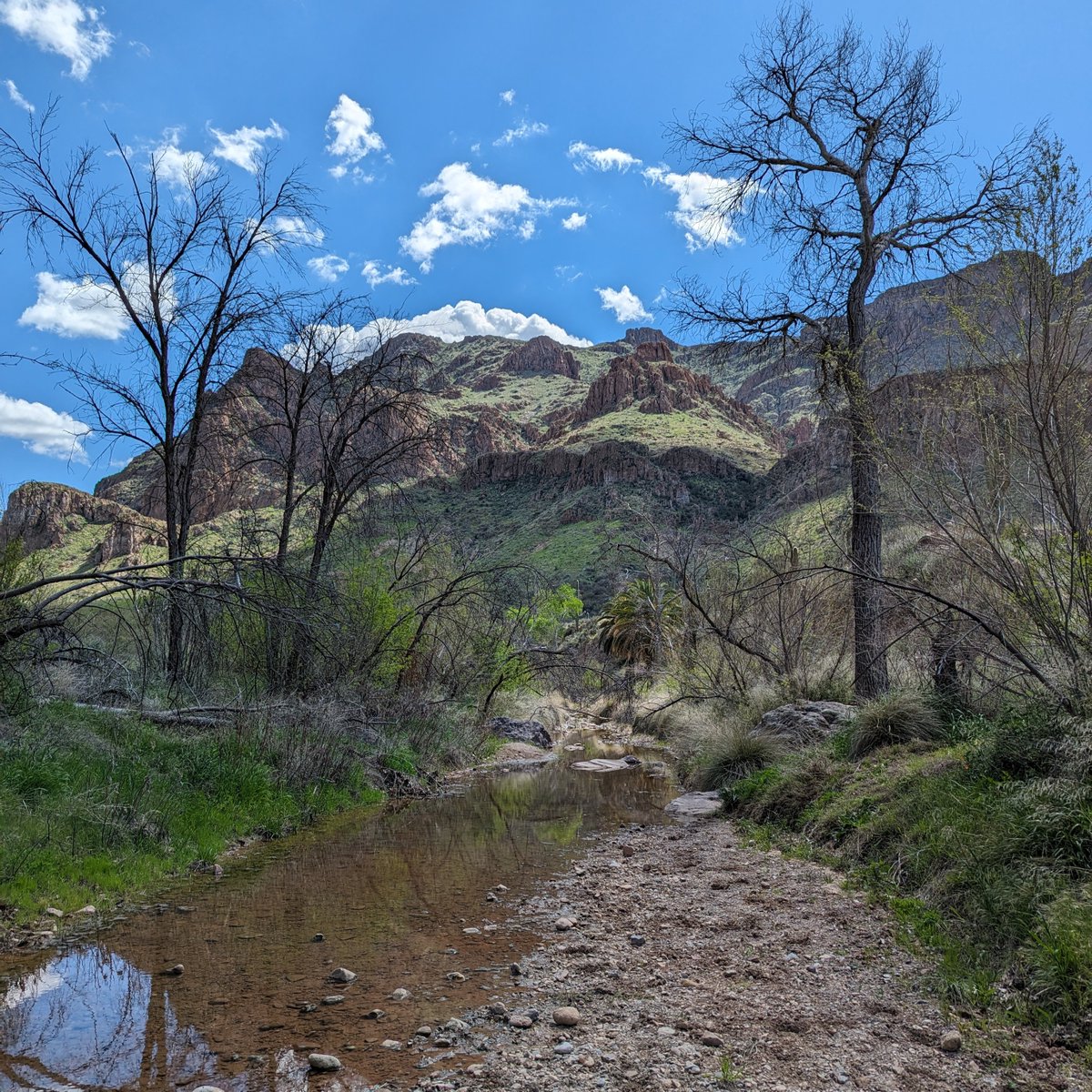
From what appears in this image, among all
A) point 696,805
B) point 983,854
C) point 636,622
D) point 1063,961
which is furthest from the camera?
point 636,622

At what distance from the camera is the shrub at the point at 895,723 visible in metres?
8.27

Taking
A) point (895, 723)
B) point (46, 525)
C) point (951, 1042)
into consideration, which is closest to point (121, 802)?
point (46, 525)

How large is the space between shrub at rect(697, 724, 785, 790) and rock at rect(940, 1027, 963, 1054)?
683cm

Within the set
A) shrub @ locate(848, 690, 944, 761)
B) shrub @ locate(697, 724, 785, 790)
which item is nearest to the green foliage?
shrub @ locate(697, 724, 785, 790)

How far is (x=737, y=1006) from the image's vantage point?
4.34 m

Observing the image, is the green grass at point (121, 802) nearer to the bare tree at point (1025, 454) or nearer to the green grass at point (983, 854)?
the green grass at point (983, 854)

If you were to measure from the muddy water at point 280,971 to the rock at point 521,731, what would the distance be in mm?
11139

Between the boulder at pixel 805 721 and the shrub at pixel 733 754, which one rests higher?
the boulder at pixel 805 721

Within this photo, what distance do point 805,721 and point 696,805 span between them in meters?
2.05

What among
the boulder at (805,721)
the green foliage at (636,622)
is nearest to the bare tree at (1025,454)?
the boulder at (805,721)

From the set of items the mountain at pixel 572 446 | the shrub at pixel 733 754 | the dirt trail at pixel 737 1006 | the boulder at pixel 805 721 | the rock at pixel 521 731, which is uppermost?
the mountain at pixel 572 446

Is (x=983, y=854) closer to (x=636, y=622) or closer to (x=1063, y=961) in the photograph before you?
(x=1063, y=961)

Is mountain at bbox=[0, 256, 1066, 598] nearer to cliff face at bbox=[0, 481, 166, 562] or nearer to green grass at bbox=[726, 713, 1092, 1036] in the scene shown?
cliff face at bbox=[0, 481, 166, 562]

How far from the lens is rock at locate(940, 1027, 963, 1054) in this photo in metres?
3.68
